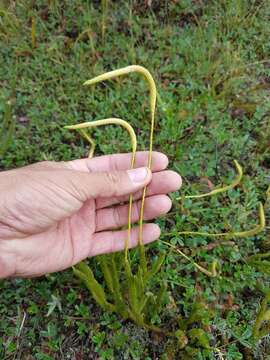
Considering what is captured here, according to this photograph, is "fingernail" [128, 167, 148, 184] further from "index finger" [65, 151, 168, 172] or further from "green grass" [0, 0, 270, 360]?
"green grass" [0, 0, 270, 360]

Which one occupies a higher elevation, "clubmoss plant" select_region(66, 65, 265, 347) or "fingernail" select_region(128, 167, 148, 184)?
"fingernail" select_region(128, 167, 148, 184)

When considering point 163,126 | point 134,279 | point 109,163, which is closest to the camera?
point 134,279

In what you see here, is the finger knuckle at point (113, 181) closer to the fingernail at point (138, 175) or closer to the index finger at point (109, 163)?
the fingernail at point (138, 175)

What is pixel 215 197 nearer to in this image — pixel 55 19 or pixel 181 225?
pixel 181 225

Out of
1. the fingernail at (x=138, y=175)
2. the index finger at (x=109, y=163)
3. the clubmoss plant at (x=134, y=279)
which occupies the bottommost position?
the clubmoss plant at (x=134, y=279)

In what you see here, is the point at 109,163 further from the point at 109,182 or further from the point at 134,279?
Answer: the point at 134,279

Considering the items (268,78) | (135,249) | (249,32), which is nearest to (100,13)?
(249,32)

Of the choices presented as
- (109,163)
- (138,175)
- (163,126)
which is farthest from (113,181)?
(163,126)

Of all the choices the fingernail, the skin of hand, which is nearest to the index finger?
the skin of hand

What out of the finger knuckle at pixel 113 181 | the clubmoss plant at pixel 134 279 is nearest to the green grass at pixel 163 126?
the clubmoss plant at pixel 134 279
